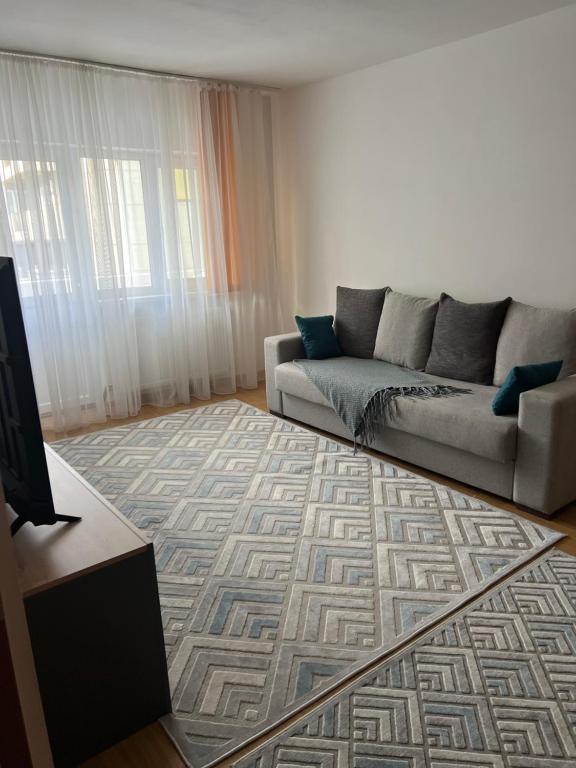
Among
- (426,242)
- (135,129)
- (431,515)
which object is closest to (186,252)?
(135,129)

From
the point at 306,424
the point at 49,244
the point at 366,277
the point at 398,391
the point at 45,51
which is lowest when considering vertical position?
the point at 306,424

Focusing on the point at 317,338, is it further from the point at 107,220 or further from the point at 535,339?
the point at 107,220

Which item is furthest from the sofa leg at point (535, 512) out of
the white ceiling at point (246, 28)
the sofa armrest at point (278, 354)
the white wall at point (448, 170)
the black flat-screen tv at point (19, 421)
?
the white ceiling at point (246, 28)

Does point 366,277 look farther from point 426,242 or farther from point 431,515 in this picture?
point 431,515

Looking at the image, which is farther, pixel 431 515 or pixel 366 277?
pixel 366 277

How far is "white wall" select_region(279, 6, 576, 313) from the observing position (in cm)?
353

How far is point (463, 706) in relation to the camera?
6.06 ft

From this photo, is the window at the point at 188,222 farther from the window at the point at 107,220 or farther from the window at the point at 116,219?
the window at the point at 116,219

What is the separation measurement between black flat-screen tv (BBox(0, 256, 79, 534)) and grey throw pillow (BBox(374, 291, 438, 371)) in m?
2.96

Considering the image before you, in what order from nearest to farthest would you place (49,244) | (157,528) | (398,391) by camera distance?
(157,528)
(398,391)
(49,244)

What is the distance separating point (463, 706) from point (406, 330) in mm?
2781

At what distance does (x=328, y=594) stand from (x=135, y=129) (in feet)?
12.3

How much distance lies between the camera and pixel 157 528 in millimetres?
3010

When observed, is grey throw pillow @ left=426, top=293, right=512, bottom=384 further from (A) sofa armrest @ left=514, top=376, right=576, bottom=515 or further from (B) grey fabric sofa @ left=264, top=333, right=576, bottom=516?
(A) sofa armrest @ left=514, top=376, right=576, bottom=515
